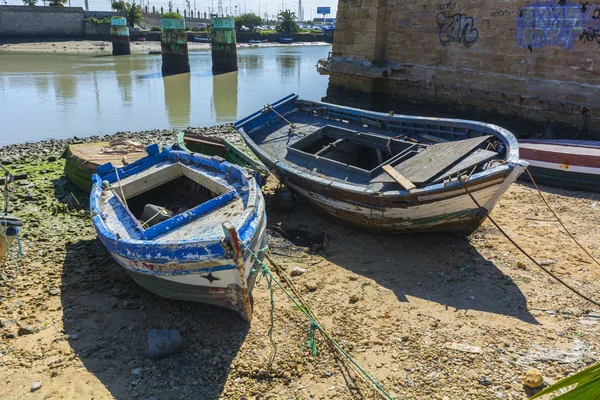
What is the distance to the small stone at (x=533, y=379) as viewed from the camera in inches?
157

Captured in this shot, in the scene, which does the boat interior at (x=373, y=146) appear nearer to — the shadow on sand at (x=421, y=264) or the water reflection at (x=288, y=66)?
the shadow on sand at (x=421, y=264)

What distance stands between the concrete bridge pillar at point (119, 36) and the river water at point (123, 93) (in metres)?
1.60

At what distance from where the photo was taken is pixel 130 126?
17688 mm

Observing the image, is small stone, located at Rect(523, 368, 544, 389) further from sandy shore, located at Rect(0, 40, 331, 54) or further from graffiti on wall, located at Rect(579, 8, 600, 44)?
sandy shore, located at Rect(0, 40, 331, 54)

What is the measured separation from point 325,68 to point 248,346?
12.9 m

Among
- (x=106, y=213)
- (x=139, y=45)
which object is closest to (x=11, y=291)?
(x=106, y=213)

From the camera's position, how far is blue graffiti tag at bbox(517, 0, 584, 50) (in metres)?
10.0

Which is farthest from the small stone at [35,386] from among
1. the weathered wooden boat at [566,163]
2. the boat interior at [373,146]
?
the weathered wooden boat at [566,163]

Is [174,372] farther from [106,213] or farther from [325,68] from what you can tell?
[325,68]

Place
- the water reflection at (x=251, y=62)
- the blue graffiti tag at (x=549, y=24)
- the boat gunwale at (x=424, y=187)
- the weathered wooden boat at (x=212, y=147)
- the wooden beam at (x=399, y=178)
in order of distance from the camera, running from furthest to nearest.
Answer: the water reflection at (x=251, y=62) < the blue graffiti tag at (x=549, y=24) < the weathered wooden boat at (x=212, y=147) < the wooden beam at (x=399, y=178) < the boat gunwale at (x=424, y=187)

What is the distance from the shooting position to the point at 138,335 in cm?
507

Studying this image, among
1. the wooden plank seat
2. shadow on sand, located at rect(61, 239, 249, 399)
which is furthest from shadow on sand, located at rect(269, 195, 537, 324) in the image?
shadow on sand, located at rect(61, 239, 249, 399)

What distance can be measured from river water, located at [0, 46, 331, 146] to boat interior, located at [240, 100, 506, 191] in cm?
926

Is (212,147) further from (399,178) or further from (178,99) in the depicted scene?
(178,99)
